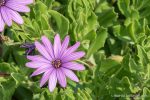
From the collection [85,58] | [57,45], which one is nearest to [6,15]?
[57,45]

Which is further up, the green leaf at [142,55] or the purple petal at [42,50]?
the purple petal at [42,50]

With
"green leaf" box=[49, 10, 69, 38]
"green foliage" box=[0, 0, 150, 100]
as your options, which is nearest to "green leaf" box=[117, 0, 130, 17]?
"green foliage" box=[0, 0, 150, 100]

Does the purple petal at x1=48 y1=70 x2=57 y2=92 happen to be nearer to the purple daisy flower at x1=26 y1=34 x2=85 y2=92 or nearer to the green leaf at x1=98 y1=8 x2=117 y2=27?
the purple daisy flower at x1=26 y1=34 x2=85 y2=92

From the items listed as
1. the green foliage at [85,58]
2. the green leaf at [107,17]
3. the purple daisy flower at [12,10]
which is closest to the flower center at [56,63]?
the green foliage at [85,58]

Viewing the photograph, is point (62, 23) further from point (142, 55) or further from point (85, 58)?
point (142, 55)

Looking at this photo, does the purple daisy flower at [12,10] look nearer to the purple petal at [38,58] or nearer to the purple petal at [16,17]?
the purple petal at [16,17]

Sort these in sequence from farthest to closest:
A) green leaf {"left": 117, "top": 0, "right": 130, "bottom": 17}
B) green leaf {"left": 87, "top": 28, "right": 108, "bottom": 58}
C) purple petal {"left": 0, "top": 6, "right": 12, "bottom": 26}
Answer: green leaf {"left": 117, "top": 0, "right": 130, "bottom": 17}, green leaf {"left": 87, "top": 28, "right": 108, "bottom": 58}, purple petal {"left": 0, "top": 6, "right": 12, "bottom": 26}

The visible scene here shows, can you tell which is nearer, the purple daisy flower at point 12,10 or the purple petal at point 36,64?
the purple petal at point 36,64
